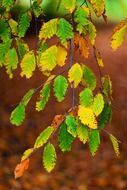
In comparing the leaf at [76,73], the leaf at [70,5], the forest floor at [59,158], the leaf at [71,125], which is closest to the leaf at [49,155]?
the leaf at [71,125]

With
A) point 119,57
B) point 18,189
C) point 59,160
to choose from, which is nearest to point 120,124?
point 59,160

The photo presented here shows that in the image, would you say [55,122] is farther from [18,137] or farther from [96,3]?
[18,137]

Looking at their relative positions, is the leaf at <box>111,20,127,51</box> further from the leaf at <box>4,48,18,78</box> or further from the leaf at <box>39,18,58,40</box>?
the leaf at <box>4,48,18,78</box>

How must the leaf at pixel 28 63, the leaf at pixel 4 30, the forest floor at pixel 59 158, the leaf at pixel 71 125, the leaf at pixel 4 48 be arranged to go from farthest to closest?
1. the forest floor at pixel 59 158
2. the leaf at pixel 4 30
3. the leaf at pixel 4 48
4. the leaf at pixel 28 63
5. the leaf at pixel 71 125

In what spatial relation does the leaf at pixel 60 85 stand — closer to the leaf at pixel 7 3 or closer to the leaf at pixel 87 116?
the leaf at pixel 87 116

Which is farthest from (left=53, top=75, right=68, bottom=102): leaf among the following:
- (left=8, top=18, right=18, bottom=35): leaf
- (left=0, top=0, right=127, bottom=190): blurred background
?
(left=0, top=0, right=127, bottom=190): blurred background
